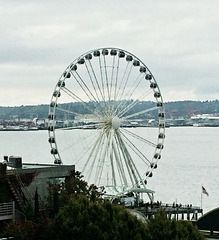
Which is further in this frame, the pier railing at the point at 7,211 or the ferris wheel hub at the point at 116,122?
the ferris wheel hub at the point at 116,122

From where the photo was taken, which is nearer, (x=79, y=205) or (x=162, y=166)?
(x=79, y=205)

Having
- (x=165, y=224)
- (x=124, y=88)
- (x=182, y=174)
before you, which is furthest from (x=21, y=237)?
(x=182, y=174)

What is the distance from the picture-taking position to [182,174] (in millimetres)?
133750

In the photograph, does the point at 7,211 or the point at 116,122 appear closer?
the point at 7,211

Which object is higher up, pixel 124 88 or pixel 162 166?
pixel 124 88

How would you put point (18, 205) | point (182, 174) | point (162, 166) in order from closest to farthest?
point (18, 205), point (182, 174), point (162, 166)

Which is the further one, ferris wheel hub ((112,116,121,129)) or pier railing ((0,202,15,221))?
ferris wheel hub ((112,116,121,129))

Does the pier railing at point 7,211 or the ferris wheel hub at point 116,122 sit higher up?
the ferris wheel hub at point 116,122

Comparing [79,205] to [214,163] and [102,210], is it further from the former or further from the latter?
[214,163]

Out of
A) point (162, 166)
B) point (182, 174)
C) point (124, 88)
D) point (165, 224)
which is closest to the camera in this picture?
point (165, 224)

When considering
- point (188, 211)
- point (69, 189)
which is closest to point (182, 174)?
point (188, 211)

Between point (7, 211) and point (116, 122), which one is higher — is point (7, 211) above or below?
below

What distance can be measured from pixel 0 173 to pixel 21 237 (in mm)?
5933

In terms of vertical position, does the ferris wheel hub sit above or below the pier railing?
above
